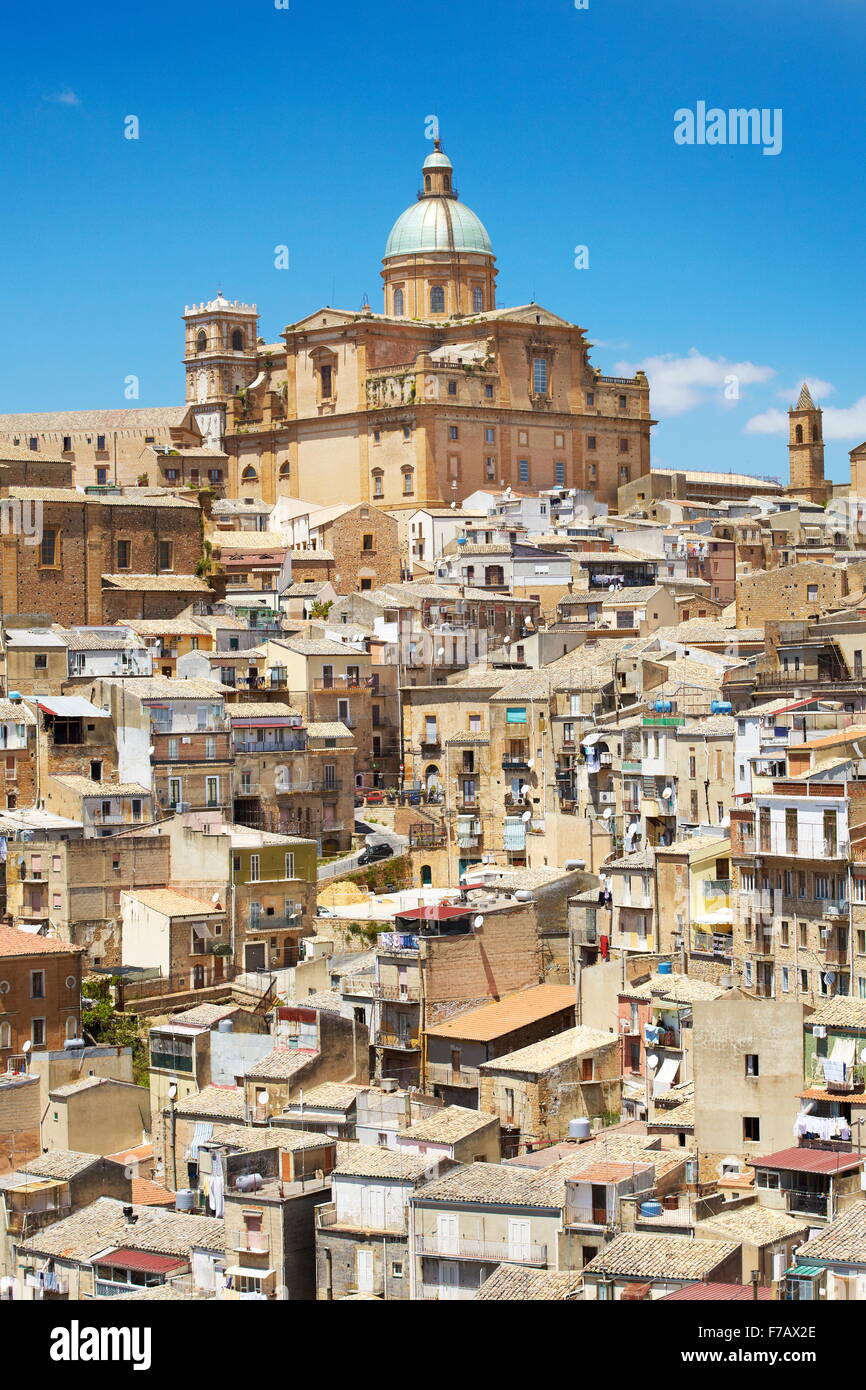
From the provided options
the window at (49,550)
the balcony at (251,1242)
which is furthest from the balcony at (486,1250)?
the window at (49,550)

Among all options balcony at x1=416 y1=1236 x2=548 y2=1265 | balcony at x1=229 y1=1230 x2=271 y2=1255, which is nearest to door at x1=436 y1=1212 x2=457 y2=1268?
balcony at x1=416 y1=1236 x2=548 y2=1265

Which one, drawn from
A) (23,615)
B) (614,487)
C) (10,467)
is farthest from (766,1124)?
(614,487)

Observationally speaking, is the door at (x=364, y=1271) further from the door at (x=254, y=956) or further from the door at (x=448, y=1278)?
the door at (x=254, y=956)

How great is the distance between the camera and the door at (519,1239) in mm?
23969

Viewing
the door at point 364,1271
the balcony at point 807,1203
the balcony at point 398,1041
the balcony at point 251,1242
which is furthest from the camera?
the balcony at point 398,1041

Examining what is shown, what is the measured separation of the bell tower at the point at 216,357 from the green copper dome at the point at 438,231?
8.91m

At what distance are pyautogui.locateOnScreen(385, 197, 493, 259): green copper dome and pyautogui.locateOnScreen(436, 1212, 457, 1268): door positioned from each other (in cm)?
5800

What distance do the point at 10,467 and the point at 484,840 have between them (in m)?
22.3

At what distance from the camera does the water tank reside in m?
26.3

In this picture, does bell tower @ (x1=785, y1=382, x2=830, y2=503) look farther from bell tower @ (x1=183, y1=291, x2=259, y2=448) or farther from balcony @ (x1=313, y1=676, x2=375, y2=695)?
balcony @ (x1=313, y1=676, x2=375, y2=695)

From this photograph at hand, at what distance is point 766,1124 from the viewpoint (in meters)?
Answer: 26.1
